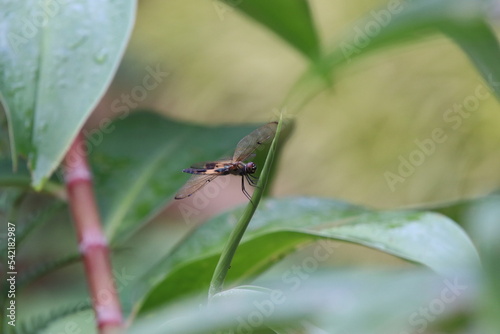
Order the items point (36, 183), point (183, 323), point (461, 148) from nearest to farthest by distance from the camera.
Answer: point (183, 323) → point (36, 183) → point (461, 148)

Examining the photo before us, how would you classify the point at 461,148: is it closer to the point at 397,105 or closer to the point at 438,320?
the point at 397,105

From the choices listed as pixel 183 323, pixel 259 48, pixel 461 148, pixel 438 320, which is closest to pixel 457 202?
pixel 438 320

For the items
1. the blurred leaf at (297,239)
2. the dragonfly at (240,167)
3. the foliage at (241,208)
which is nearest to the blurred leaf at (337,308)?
the foliage at (241,208)

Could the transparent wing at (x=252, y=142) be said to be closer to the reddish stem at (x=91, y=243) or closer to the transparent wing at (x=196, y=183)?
the transparent wing at (x=196, y=183)

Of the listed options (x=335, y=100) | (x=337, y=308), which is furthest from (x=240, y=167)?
(x=335, y=100)

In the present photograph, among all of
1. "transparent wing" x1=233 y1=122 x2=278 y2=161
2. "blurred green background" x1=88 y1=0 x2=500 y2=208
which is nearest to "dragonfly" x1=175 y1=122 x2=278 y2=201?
"transparent wing" x1=233 y1=122 x2=278 y2=161

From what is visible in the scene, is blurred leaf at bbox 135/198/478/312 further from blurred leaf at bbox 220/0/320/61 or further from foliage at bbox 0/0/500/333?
blurred leaf at bbox 220/0/320/61
